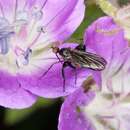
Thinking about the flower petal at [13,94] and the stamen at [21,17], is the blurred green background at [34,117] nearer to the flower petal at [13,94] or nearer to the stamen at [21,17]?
the stamen at [21,17]

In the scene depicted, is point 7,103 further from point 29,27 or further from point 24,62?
point 29,27

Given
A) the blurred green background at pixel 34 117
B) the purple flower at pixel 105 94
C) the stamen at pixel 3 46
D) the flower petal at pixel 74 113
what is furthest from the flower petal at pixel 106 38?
the blurred green background at pixel 34 117

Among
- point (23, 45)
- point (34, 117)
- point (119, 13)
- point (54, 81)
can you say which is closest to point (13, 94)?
point (54, 81)

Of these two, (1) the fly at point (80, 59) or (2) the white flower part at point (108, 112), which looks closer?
(1) the fly at point (80, 59)

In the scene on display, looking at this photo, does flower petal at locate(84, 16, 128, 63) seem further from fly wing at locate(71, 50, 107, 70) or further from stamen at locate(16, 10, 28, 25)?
stamen at locate(16, 10, 28, 25)

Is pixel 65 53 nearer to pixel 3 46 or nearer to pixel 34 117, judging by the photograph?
pixel 3 46

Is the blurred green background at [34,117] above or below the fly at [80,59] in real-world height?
below

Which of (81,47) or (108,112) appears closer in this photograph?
(81,47)
